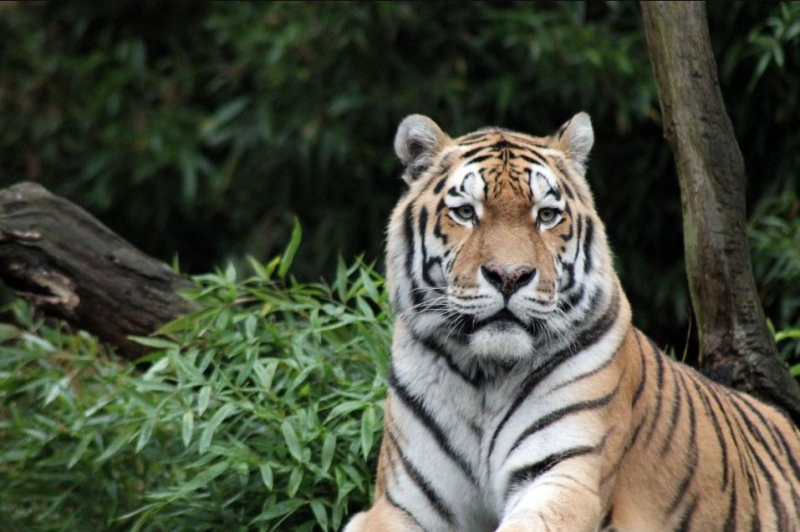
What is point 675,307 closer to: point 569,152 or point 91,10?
point 569,152

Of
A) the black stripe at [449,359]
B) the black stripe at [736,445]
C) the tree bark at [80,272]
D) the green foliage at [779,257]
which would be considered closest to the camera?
the black stripe at [449,359]

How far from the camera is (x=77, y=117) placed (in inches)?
337

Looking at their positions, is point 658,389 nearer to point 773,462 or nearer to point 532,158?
point 773,462

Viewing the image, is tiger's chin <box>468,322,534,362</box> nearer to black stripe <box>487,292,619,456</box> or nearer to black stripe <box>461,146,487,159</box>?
black stripe <box>487,292,619,456</box>

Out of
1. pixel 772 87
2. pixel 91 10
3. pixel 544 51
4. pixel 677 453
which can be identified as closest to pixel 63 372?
pixel 677 453

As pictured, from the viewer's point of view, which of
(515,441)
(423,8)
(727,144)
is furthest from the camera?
(423,8)

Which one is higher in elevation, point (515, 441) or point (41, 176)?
point (515, 441)

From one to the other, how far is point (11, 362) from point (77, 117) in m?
3.87

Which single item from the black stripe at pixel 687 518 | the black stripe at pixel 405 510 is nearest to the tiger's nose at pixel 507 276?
the black stripe at pixel 405 510

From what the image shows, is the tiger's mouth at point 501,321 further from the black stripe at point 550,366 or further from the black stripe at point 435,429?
the black stripe at point 435,429

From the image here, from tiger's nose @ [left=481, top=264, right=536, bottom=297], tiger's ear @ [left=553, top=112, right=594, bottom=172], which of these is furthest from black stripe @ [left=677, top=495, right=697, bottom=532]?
tiger's ear @ [left=553, top=112, right=594, bottom=172]

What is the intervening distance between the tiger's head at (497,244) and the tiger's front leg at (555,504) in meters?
0.33

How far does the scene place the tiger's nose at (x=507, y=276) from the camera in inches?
127

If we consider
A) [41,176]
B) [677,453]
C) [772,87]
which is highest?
[772,87]
